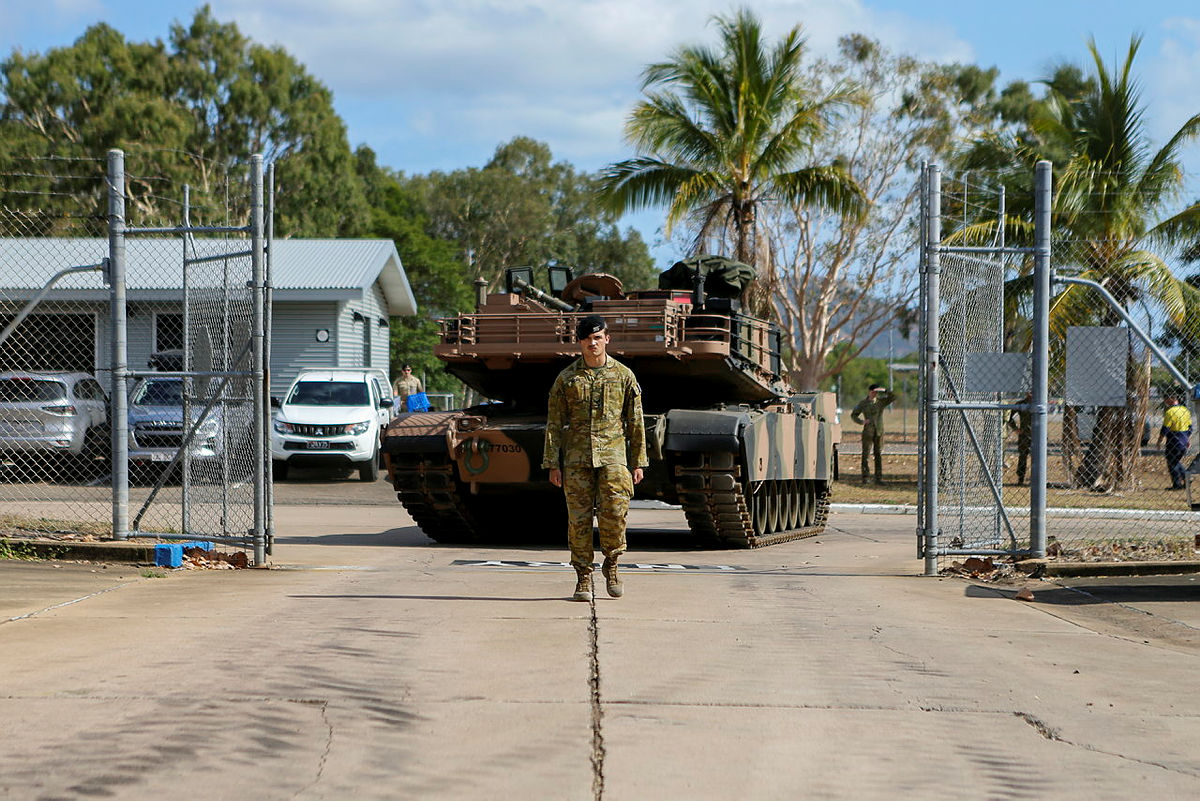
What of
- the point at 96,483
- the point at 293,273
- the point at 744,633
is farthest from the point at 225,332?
the point at 293,273

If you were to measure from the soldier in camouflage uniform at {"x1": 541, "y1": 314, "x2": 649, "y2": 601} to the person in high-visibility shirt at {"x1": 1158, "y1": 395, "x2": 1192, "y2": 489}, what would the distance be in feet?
39.4

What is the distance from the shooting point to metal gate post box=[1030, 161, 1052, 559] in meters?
10.1

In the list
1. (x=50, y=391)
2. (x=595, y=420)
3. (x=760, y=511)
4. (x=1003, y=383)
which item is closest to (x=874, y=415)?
(x=760, y=511)

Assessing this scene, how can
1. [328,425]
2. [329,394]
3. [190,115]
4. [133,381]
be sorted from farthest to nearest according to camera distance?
[190,115] → [329,394] → [328,425] → [133,381]

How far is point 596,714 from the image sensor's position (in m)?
5.51

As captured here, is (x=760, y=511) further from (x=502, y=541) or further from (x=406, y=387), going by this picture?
(x=406, y=387)

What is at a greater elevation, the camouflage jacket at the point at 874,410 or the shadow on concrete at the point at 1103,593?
the camouflage jacket at the point at 874,410

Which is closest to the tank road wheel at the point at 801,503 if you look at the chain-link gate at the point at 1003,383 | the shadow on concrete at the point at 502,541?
the shadow on concrete at the point at 502,541

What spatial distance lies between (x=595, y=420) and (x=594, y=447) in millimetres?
170

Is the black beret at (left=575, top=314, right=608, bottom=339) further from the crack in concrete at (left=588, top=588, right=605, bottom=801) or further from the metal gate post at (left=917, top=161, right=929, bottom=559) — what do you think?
the metal gate post at (left=917, top=161, right=929, bottom=559)

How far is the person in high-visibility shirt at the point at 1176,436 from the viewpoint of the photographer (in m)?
18.9

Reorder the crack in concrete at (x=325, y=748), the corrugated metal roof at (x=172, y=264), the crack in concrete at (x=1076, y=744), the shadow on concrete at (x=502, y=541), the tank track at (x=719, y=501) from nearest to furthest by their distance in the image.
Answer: the crack in concrete at (x=325, y=748)
the crack in concrete at (x=1076, y=744)
the tank track at (x=719, y=501)
the shadow on concrete at (x=502, y=541)
the corrugated metal roof at (x=172, y=264)

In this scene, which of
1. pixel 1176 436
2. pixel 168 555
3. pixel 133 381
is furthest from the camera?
pixel 133 381

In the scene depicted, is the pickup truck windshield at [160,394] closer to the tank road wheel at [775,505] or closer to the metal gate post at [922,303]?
Answer: the tank road wheel at [775,505]
